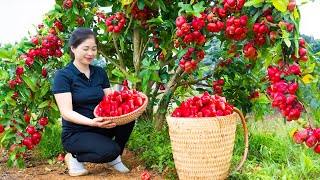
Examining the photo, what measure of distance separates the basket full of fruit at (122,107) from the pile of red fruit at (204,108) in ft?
0.81

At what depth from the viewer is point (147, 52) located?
347cm

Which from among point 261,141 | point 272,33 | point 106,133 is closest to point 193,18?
point 272,33

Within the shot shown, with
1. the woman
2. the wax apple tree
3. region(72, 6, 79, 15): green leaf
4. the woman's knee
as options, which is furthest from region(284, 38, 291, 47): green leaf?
region(72, 6, 79, 15): green leaf

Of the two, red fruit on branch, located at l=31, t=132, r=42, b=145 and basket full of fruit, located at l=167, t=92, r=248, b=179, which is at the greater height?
basket full of fruit, located at l=167, t=92, r=248, b=179

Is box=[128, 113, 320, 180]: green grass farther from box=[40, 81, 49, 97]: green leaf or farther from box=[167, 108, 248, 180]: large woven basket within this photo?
box=[40, 81, 49, 97]: green leaf

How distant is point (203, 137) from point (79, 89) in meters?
0.95

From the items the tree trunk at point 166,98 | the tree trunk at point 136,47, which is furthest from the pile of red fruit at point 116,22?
the tree trunk at point 166,98

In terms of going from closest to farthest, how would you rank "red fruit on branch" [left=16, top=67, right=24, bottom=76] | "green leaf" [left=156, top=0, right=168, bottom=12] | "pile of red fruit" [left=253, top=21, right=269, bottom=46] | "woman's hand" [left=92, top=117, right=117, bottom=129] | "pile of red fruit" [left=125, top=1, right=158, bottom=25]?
1. "pile of red fruit" [left=253, top=21, right=269, bottom=46]
2. "woman's hand" [left=92, top=117, right=117, bottom=129]
3. "green leaf" [left=156, top=0, right=168, bottom=12]
4. "pile of red fruit" [left=125, top=1, right=158, bottom=25]
5. "red fruit on branch" [left=16, top=67, right=24, bottom=76]

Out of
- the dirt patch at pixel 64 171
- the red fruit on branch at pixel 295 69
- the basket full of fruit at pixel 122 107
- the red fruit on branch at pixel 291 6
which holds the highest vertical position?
the red fruit on branch at pixel 291 6

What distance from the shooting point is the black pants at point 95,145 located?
119 inches

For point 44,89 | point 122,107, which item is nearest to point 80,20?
point 44,89

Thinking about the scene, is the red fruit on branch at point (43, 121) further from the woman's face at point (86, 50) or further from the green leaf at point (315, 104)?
the green leaf at point (315, 104)

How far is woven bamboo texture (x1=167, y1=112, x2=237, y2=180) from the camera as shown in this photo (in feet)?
8.75

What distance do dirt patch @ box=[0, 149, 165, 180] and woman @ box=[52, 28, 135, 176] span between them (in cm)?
8
